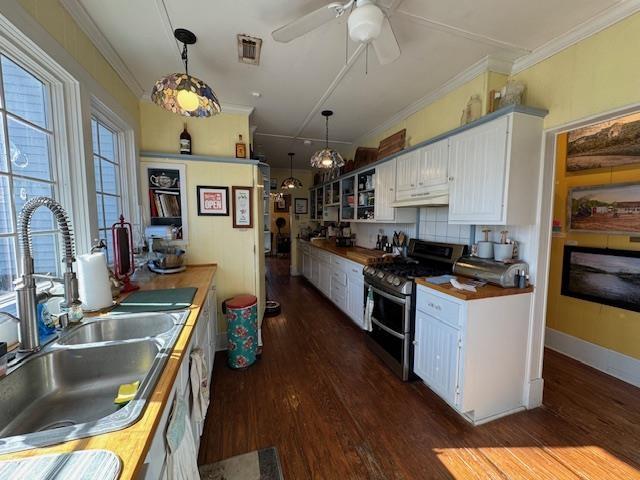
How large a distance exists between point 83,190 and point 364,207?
10.2 ft

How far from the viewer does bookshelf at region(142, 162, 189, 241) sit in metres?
2.63

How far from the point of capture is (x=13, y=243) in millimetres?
1185

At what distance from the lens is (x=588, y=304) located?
2.55 m

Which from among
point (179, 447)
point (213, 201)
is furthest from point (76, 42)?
point (179, 447)

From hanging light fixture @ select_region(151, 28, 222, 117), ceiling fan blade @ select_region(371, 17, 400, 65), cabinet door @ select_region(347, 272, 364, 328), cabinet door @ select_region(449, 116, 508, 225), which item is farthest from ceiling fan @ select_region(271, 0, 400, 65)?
cabinet door @ select_region(347, 272, 364, 328)

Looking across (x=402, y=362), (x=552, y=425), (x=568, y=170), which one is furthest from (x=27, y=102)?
(x=568, y=170)

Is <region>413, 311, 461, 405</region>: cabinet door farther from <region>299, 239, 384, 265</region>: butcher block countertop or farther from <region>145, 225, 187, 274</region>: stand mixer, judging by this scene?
<region>145, 225, 187, 274</region>: stand mixer

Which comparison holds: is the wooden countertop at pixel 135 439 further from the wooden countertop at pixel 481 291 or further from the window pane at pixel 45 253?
the wooden countertop at pixel 481 291

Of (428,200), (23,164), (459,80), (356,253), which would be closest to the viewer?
(23,164)

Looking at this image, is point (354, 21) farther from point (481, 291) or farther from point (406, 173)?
point (406, 173)

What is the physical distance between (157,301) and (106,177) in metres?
1.28

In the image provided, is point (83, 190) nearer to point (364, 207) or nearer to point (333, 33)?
point (333, 33)

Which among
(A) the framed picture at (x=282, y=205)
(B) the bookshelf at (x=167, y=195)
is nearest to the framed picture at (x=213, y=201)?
(B) the bookshelf at (x=167, y=195)

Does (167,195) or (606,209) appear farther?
(167,195)
